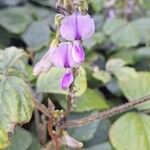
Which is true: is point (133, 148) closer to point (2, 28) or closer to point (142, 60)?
point (142, 60)

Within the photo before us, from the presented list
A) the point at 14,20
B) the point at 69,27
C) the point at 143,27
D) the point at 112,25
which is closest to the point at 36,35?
the point at 14,20

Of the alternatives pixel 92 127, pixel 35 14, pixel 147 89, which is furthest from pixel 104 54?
pixel 92 127

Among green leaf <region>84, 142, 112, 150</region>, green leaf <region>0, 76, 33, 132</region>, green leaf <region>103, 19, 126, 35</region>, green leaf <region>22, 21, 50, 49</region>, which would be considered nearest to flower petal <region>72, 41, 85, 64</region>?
green leaf <region>0, 76, 33, 132</region>

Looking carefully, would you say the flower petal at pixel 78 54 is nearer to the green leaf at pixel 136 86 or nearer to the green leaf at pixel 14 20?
the green leaf at pixel 136 86

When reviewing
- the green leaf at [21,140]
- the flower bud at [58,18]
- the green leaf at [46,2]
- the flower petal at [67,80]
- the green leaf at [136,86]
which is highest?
the flower bud at [58,18]

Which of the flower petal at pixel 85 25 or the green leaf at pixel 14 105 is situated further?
the green leaf at pixel 14 105

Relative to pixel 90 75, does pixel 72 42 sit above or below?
above

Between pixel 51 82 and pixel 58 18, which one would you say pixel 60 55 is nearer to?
pixel 58 18

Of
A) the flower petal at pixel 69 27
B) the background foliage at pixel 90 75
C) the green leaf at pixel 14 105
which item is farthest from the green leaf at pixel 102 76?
the flower petal at pixel 69 27
